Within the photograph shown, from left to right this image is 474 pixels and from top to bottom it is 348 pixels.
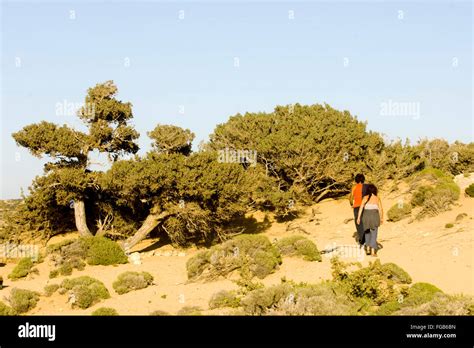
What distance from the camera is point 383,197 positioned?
3703 cm

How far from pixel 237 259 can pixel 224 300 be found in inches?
207

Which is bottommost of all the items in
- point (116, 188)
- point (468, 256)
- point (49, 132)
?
point (468, 256)

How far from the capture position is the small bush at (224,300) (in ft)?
40.6

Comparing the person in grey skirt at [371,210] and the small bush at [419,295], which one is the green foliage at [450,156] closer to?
the person in grey skirt at [371,210]

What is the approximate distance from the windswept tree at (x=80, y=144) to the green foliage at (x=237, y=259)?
1149 centimetres

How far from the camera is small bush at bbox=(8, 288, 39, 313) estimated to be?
604 inches

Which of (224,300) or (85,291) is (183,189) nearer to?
(85,291)

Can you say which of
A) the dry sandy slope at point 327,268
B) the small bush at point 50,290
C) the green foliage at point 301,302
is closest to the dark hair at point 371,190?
the dry sandy slope at point 327,268
